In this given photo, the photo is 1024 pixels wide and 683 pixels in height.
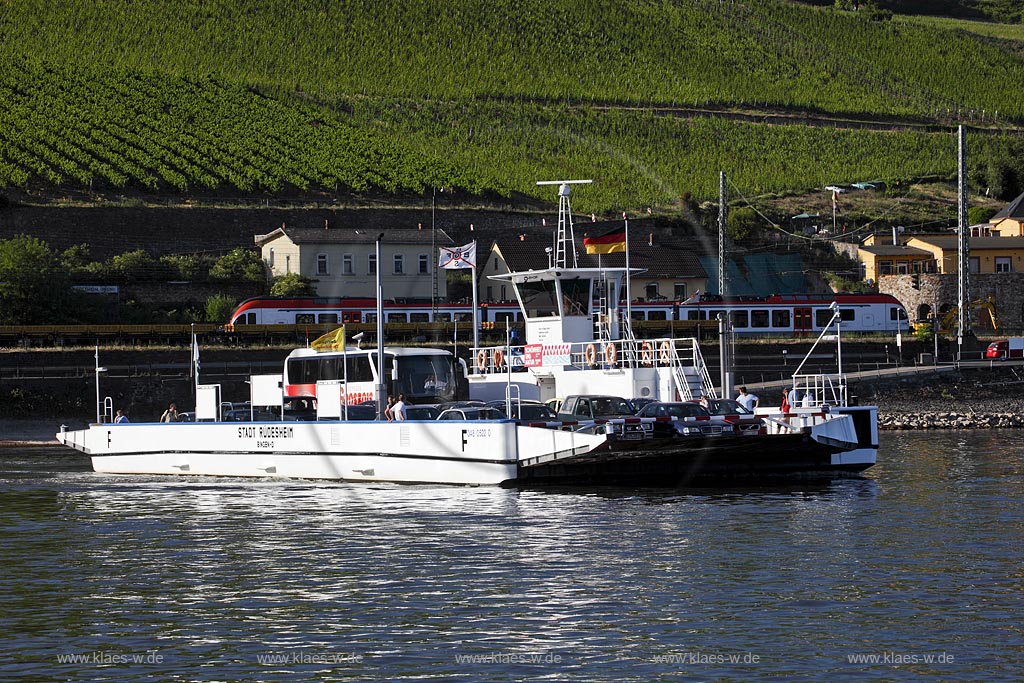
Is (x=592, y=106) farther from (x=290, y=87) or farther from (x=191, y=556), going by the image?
(x=191, y=556)

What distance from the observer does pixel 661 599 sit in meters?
22.4

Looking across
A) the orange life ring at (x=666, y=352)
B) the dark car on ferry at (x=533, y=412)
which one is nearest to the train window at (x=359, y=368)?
the dark car on ferry at (x=533, y=412)

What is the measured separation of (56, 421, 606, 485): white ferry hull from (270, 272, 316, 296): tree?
131ft

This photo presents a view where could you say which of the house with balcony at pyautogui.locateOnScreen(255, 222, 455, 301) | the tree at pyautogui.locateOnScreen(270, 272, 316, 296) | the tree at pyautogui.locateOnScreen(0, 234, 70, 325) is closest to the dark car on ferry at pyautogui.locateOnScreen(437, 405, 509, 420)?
the tree at pyautogui.locateOnScreen(0, 234, 70, 325)

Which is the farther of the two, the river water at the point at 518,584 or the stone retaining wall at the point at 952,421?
the stone retaining wall at the point at 952,421

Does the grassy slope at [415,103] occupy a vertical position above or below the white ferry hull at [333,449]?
above

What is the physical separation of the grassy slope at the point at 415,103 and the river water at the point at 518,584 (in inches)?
3043

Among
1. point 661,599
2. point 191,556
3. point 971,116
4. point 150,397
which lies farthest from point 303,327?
point 971,116

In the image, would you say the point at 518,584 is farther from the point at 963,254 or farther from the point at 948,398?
the point at 963,254

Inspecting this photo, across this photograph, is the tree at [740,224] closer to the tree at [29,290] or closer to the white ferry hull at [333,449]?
the tree at [29,290]

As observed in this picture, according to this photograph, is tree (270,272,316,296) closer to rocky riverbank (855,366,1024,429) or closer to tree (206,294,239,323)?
tree (206,294,239,323)

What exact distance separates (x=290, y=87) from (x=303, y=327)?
8242 centimetres

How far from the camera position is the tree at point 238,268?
8856cm

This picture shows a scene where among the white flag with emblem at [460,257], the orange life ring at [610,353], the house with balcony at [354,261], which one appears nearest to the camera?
the orange life ring at [610,353]
